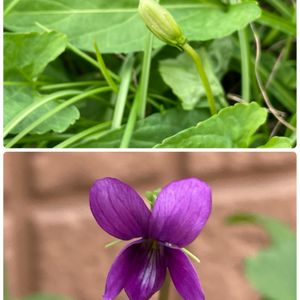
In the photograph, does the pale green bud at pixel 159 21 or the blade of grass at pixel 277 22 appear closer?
the pale green bud at pixel 159 21

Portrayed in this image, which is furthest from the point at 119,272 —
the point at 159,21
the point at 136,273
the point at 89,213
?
the point at 89,213

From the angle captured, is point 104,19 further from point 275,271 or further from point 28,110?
point 275,271

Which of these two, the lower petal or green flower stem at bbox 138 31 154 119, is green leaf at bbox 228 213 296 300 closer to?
green flower stem at bbox 138 31 154 119

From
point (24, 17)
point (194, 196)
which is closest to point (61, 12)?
point (24, 17)

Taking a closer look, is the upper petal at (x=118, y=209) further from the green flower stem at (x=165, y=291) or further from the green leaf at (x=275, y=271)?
the green leaf at (x=275, y=271)

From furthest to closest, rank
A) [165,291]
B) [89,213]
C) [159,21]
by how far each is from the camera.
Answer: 1. [89,213]
2. [159,21]
3. [165,291]

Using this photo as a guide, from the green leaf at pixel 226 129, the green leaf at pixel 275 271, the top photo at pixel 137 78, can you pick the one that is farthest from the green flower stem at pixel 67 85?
the green leaf at pixel 275 271

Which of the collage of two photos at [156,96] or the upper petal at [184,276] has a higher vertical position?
the collage of two photos at [156,96]

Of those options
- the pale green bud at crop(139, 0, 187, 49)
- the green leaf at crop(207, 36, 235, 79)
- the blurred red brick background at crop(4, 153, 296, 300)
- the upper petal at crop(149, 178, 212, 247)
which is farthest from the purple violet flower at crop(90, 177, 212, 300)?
the blurred red brick background at crop(4, 153, 296, 300)

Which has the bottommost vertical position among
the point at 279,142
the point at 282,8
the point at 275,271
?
the point at 275,271
